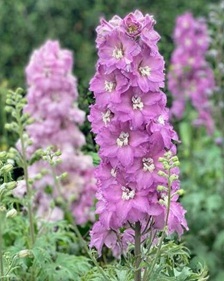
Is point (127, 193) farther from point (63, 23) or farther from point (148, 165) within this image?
point (63, 23)

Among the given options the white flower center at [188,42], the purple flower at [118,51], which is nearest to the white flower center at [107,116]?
the purple flower at [118,51]

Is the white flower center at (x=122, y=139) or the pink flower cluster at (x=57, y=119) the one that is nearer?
the white flower center at (x=122, y=139)

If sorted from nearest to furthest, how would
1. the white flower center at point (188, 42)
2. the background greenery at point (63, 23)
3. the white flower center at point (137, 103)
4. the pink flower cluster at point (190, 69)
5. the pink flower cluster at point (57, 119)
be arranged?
the white flower center at point (137, 103) < the pink flower cluster at point (57, 119) < the pink flower cluster at point (190, 69) < the white flower center at point (188, 42) < the background greenery at point (63, 23)

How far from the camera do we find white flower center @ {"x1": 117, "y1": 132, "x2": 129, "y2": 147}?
Answer: 9.94 ft

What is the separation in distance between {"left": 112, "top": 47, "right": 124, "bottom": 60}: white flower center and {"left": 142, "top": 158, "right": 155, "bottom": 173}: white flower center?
14.2 inches

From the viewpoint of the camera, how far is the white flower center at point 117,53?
304 cm

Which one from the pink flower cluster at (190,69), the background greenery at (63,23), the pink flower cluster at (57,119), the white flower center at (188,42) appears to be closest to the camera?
the pink flower cluster at (57,119)

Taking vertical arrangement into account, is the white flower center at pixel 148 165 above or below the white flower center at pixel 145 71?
below

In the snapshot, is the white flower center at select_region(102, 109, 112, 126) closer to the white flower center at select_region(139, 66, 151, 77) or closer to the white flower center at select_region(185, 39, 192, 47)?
the white flower center at select_region(139, 66, 151, 77)

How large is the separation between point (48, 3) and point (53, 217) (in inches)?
273

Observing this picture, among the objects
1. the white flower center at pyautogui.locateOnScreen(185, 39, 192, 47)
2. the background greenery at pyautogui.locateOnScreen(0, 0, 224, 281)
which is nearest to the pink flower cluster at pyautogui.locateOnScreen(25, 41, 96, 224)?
the white flower center at pyautogui.locateOnScreen(185, 39, 192, 47)

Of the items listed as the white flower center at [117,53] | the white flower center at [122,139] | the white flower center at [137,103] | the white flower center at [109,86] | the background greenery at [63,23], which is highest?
the background greenery at [63,23]

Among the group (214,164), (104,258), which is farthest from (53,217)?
(214,164)

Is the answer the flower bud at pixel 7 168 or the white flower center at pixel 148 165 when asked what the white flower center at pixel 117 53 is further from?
the flower bud at pixel 7 168
